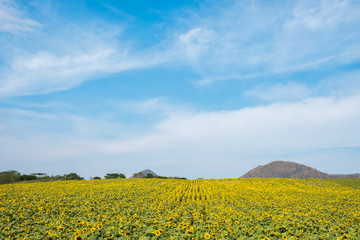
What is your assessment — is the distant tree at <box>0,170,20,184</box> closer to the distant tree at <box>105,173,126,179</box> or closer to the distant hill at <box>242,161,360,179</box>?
the distant tree at <box>105,173,126,179</box>

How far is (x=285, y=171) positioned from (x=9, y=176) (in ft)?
200

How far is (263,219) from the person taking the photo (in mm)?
12750

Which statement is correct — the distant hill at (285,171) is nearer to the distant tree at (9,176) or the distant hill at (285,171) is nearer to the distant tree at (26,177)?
the distant tree at (26,177)

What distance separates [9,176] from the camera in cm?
3869

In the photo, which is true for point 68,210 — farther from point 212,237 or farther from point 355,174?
point 355,174

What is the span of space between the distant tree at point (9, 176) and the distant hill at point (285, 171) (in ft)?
172

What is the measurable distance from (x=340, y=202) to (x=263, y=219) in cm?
1330

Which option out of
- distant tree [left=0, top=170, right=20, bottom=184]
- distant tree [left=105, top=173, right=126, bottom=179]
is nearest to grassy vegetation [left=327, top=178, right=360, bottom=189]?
distant tree [left=105, top=173, right=126, bottom=179]

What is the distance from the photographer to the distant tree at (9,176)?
37.4 metres

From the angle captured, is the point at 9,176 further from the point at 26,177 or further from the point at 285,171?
the point at 285,171

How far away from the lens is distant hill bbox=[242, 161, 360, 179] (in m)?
61.8

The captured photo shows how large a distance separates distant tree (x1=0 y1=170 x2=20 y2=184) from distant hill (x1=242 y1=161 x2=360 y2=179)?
5250 centimetres

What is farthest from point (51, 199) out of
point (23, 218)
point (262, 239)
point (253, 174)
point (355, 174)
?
point (355, 174)

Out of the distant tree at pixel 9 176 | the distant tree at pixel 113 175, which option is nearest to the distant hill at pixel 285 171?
the distant tree at pixel 113 175
